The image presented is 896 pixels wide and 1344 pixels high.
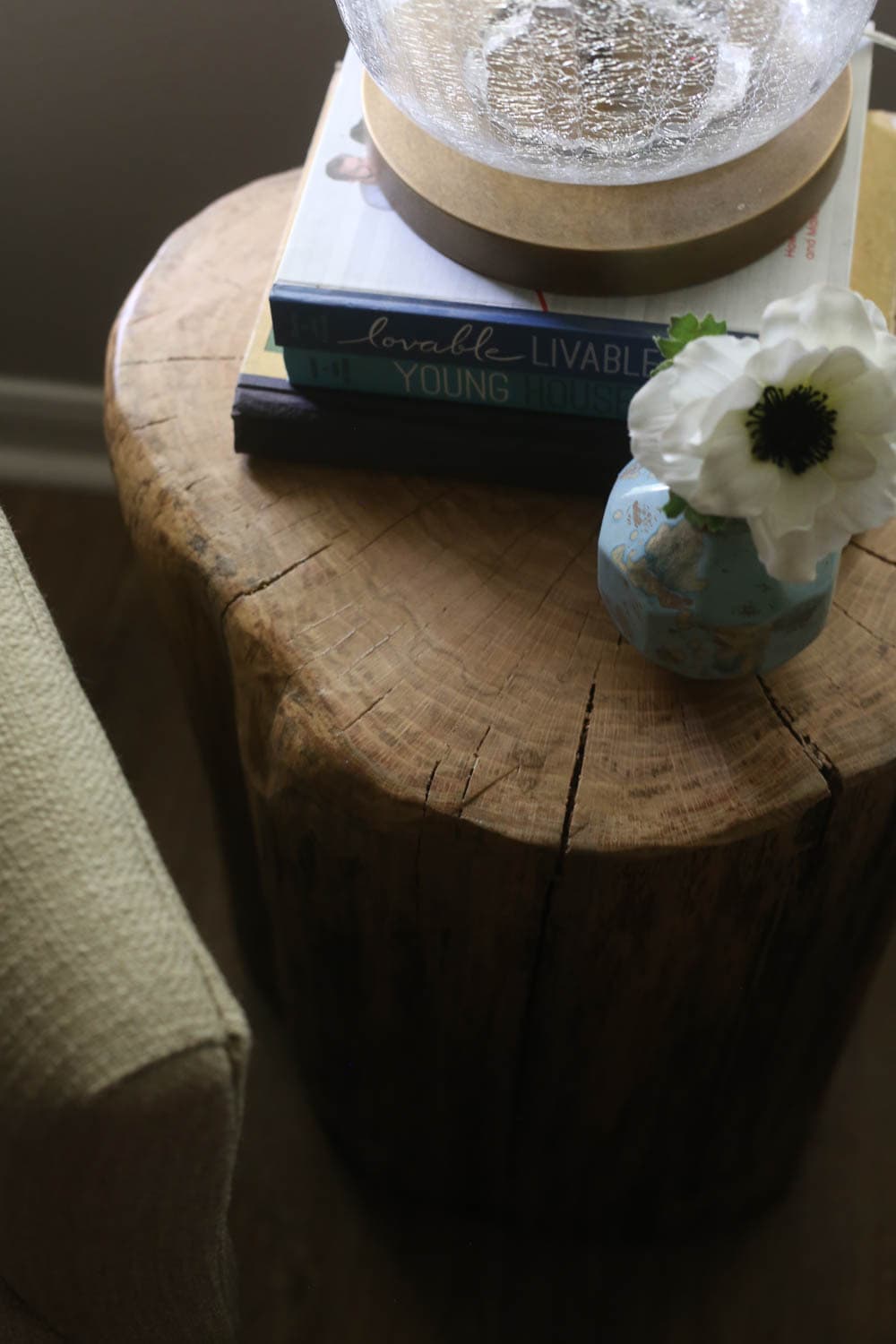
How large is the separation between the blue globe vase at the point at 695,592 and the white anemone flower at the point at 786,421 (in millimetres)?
58

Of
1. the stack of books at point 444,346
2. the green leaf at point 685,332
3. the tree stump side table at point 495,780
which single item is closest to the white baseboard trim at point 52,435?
the tree stump side table at point 495,780

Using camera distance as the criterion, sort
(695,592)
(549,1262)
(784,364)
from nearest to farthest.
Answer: (784,364), (695,592), (549,1262)

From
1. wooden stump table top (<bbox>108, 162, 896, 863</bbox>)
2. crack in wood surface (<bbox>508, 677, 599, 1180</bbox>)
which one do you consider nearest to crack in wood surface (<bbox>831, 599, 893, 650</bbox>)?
wooden stump table top (<bbox>108, 162, 896, 863</bbox>)

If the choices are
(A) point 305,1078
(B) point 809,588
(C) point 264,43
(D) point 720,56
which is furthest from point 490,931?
(C) point 264,43

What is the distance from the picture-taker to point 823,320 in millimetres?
498

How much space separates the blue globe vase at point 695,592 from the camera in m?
0.59

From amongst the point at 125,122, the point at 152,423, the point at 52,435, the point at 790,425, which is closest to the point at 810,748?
the point at 790,425

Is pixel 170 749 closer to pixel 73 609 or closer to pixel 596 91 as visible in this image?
pixel 73 609

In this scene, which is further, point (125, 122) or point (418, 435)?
point (125, 122)

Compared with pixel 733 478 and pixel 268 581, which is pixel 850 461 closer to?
pixel 733 478

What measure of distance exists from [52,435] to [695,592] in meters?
0.96

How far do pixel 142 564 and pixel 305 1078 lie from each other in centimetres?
42

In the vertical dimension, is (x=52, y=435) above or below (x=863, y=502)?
below

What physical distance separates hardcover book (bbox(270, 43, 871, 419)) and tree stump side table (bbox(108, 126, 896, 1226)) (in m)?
0.06
